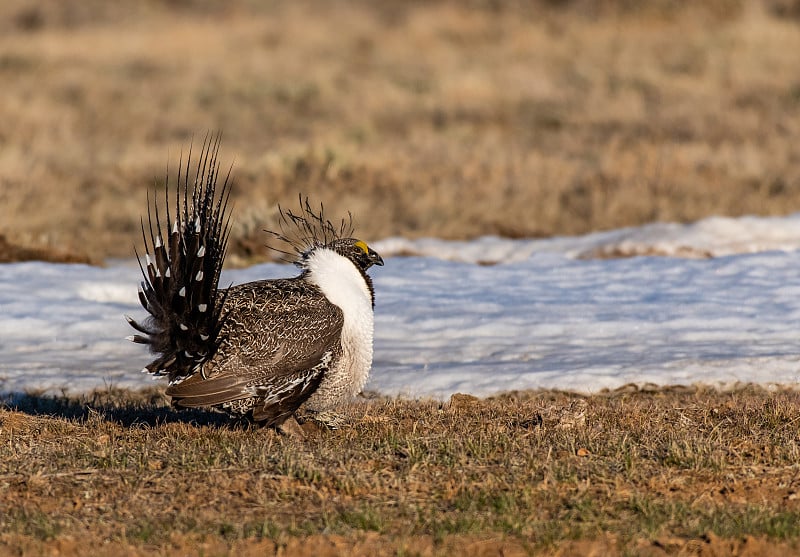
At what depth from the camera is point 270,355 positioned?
5898 mm

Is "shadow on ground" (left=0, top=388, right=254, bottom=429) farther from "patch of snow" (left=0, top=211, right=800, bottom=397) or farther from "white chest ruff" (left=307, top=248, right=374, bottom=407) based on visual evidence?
"white chest ruff" (left=307, top=248, right=374, bottom=407)

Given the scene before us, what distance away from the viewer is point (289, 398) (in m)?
6.00

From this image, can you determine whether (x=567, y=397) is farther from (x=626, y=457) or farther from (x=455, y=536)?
(x=455, y=536)

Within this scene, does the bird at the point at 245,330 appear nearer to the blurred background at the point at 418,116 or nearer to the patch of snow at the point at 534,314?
the patch of snow at the point at 534,314

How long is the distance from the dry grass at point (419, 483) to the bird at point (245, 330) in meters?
0.24

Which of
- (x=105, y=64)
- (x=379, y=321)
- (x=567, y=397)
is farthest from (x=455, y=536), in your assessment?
(x=105, y=64)

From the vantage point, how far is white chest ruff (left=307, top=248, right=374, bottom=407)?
→ 6.09 metres

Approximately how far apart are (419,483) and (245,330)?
1270mm

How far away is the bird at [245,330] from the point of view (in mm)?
5723

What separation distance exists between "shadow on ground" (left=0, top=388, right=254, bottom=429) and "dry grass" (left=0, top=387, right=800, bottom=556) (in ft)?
0.25

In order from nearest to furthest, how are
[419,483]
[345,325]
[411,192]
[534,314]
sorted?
[419,483], [345,325], [534,314], [411,192]

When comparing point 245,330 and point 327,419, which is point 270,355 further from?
point 327,419

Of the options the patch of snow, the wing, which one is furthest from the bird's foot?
the patch of snow

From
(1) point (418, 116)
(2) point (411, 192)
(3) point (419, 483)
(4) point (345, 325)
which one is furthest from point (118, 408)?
(1) point (418, 116)
